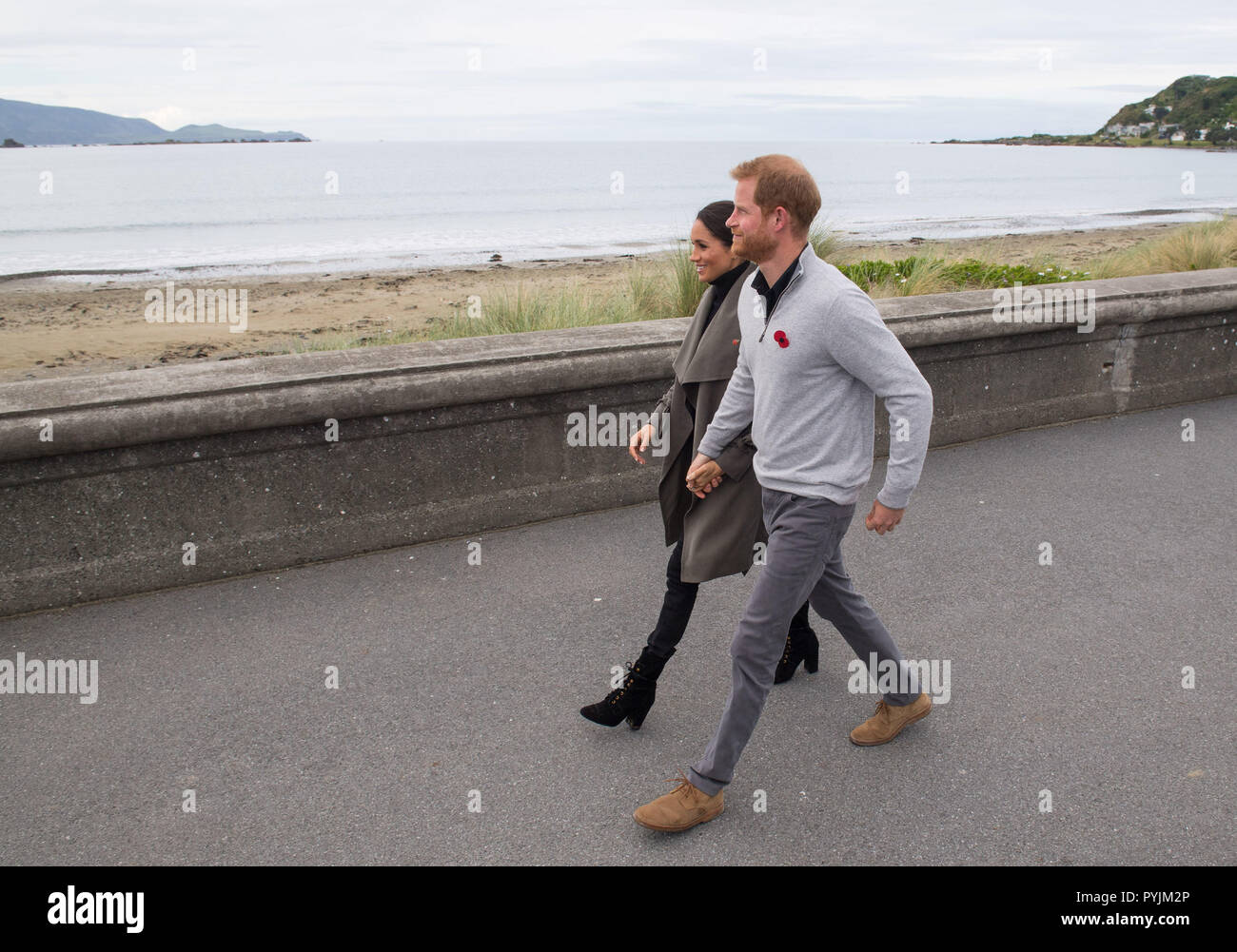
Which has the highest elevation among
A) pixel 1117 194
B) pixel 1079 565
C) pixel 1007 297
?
pixel 1117 194

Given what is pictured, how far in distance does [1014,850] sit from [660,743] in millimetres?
1180

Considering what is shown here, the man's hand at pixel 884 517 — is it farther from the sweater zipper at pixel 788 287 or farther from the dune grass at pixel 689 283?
the dune grass at pixel 689 283

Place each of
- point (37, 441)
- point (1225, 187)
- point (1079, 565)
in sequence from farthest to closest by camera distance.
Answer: point (1225, 187) < point (1079, 565) < point (37, 441)

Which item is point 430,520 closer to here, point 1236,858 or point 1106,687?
point 1106,687

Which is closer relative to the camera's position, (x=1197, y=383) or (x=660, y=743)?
(x=660, y=743)

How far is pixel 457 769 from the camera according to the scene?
3.27 metres

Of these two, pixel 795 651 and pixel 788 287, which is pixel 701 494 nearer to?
pixel 788 287

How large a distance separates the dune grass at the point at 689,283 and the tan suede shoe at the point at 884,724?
4203 mm

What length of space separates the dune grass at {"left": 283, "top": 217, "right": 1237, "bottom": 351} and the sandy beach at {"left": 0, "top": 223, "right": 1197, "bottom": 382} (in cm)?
43

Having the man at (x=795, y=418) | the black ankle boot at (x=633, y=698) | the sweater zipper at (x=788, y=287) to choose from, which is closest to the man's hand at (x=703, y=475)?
the man at (x=795, y=418)

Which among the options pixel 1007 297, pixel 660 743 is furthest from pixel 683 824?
pixel 1007 297

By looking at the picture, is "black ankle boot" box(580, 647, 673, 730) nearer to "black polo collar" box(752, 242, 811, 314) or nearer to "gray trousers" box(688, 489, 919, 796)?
"gray trousers" box(688, 489, 919, 796)

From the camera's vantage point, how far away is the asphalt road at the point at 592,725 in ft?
9.65

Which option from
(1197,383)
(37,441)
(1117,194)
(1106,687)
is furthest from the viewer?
Answer: (1117,194)
